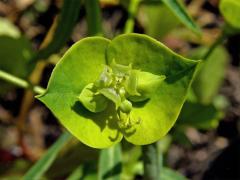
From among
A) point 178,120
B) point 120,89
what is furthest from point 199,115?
point 120,89

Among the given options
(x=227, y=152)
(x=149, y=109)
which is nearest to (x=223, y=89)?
(x=227, y=152)

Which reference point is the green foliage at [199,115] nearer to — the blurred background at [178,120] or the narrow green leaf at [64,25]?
the blurred background at [178,120]

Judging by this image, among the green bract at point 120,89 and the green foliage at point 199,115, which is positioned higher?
the green bract at point 120,89

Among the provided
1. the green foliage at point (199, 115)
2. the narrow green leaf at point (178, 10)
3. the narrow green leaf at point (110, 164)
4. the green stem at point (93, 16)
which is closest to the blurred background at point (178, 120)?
the green foliage at point (199, 115)

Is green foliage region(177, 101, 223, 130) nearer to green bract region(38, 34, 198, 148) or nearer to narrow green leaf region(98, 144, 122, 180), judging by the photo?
narrow green leaf region(98, 144, 122, 180)

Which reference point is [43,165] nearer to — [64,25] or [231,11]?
[64,25]

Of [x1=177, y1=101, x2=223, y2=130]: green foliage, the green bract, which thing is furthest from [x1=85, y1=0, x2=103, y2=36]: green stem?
[x1=177, y1=101, x2=223, y2=130]: green foliage

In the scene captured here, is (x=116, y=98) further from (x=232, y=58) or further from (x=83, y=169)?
(x=232, y=58)
